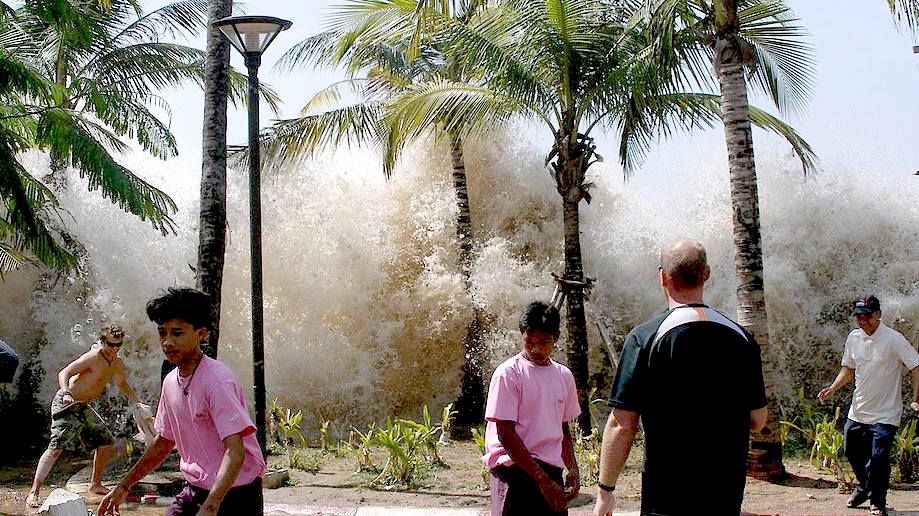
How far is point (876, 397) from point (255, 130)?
6.16m

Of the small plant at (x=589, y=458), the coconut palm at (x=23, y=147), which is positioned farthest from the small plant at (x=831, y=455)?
the coconut palm at (x=23, y=147)

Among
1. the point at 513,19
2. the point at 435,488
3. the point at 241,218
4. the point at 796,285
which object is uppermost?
the point at 513,19

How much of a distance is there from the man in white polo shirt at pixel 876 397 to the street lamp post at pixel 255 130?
5264 millimetres

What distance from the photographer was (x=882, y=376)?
7184 mm

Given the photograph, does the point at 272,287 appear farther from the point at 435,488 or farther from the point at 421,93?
the point at 435,488

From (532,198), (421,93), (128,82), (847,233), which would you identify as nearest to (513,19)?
(421,93)

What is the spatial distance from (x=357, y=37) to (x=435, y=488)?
270 inches

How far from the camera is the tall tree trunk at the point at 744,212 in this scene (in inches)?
364

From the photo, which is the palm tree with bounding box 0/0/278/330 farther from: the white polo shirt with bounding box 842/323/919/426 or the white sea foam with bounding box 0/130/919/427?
the white polo shirt with bounding box 842/323/919/426

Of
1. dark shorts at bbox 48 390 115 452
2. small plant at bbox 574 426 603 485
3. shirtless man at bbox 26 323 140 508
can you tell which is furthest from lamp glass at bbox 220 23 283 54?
small plant at bbox 574 426 603 485

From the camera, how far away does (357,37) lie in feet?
44.4

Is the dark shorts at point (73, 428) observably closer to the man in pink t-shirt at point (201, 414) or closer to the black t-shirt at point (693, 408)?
the man in pink t-shirt at point (201, 414)

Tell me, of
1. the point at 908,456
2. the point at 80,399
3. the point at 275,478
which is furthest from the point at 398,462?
the point at 908,456

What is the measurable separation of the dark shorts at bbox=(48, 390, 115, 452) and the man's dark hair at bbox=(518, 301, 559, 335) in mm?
5838
